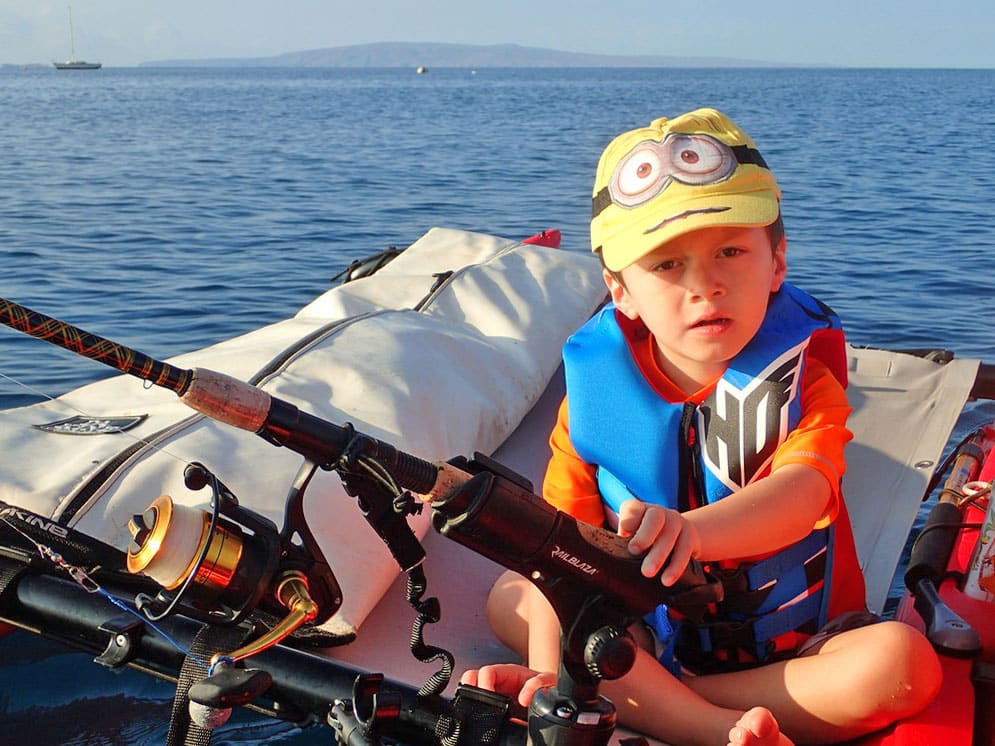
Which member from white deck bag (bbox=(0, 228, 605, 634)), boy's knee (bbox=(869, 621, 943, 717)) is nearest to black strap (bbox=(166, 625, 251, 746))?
white deck bag (bbox=(0, 228, 605, 634))

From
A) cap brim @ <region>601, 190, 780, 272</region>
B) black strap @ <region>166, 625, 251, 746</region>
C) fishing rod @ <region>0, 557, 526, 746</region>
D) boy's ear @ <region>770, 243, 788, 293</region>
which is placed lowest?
fishing rod @ <region>0, 557, 526, 746</region>

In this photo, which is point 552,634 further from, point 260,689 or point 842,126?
point 842,126

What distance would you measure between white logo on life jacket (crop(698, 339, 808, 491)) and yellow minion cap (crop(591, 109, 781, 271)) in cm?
35

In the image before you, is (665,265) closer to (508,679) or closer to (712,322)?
(712,322)

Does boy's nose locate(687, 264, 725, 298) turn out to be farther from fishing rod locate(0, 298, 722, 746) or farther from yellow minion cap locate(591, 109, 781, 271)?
fishing rod locate(0, 298, 722, 746)

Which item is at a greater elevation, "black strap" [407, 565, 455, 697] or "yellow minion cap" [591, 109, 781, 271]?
"yellow minion cap" [591, 109, 781, 271]

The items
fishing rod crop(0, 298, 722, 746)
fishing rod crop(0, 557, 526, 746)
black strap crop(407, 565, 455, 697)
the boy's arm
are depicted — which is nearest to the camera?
fishing rod crop(0, 298, 722, 746)

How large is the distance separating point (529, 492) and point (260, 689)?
0.54 m

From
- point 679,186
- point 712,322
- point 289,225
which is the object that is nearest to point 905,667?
point 712,322

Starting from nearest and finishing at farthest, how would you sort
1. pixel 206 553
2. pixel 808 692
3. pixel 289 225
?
pixel 206 553, pixel 808 692, pixel 289 225

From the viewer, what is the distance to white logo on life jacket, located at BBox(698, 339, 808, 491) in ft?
7.29

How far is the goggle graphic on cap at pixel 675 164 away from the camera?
2.00 meters

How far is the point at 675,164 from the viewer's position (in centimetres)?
202

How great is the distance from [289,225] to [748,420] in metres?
9.24
